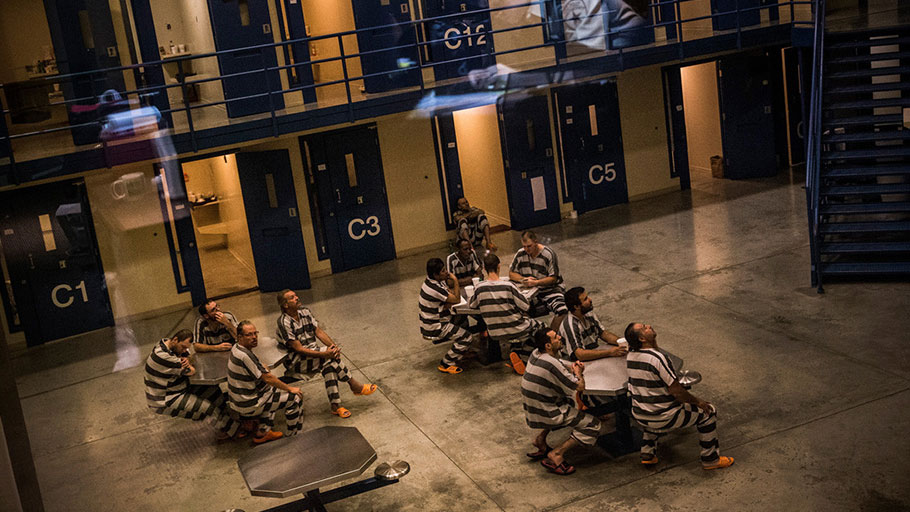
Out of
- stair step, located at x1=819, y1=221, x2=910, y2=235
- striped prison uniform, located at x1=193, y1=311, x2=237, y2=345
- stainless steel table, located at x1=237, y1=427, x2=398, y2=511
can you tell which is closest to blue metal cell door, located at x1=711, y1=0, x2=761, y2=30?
stair step, located at x1=819, y1=221, x2=910, y2=235

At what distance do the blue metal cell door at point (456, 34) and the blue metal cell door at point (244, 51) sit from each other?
8.19 ft

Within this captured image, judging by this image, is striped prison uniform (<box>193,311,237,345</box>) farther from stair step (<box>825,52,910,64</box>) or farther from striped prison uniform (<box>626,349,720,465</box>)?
stair step (<box>825,52,910,64</box>)

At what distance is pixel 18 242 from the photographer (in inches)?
483

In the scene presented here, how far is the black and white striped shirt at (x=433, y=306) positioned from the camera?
9.48 m

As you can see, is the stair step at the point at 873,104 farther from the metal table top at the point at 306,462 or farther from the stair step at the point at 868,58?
the metal table top at the point at 306,462

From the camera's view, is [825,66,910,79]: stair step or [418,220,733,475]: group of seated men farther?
[825,66,910,79]: stair step

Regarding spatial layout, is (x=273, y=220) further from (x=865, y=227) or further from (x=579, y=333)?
(x=865, y=227)

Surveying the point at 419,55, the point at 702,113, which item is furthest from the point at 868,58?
the point at 419,55

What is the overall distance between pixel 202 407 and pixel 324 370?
1228 mm

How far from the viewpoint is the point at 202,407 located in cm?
860

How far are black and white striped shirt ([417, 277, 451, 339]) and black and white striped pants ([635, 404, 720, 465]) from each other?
3.00 m

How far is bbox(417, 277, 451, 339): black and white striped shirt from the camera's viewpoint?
31.1 feet

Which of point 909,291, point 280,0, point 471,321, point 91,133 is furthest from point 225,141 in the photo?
point 909,291

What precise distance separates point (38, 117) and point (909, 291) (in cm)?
1157
